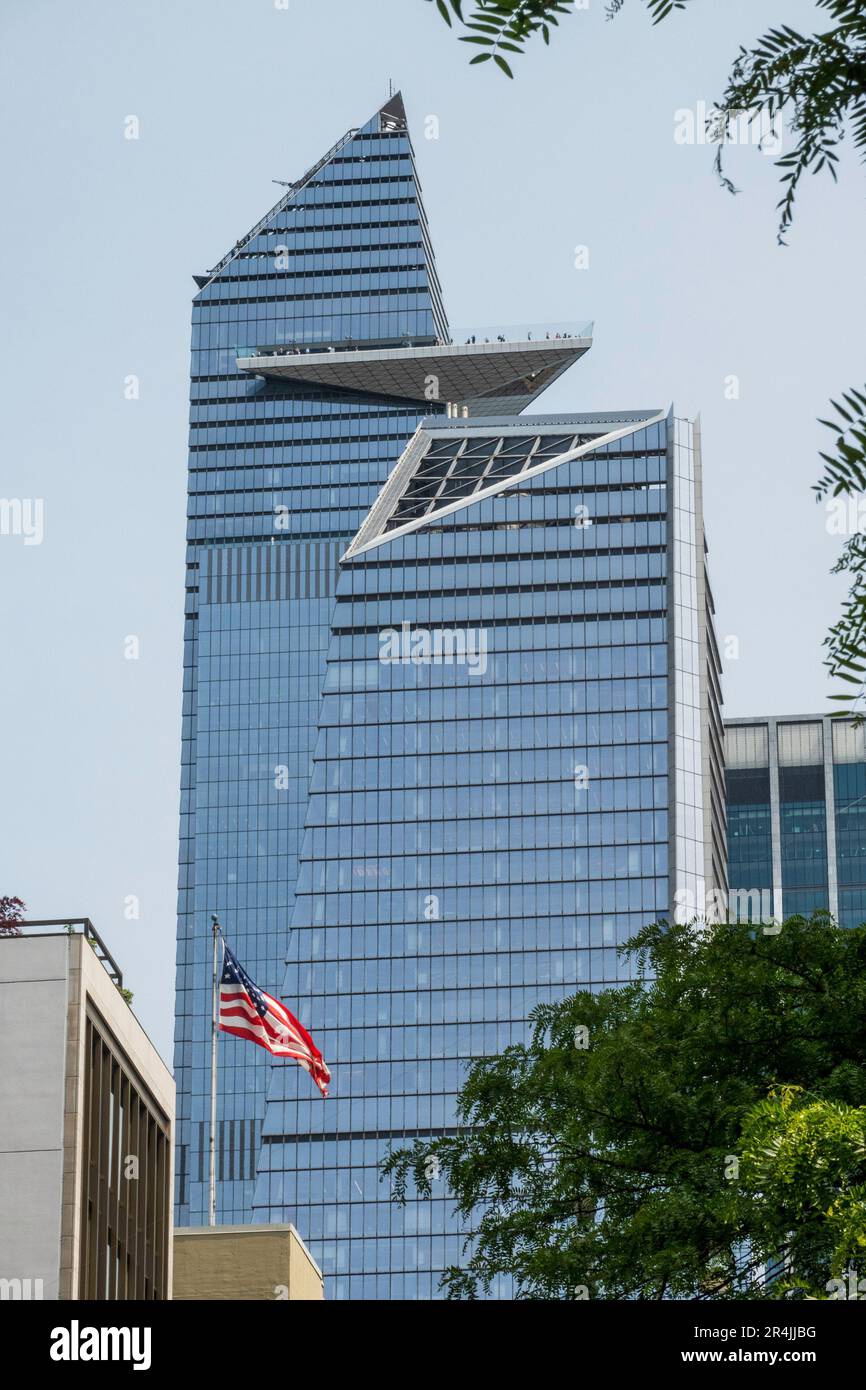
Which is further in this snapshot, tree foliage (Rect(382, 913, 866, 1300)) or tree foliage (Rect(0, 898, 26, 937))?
tree foliage (Rect(0, 898, 26, 937))

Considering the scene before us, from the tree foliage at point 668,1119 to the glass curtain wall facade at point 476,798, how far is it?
441 feet

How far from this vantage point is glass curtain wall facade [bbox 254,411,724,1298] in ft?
551

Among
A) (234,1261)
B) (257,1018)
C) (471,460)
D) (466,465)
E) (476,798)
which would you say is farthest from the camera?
(471,460)

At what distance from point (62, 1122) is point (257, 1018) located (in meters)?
17.5

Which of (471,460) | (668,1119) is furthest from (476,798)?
(668,1119)

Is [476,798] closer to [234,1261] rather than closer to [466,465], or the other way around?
[466,465]

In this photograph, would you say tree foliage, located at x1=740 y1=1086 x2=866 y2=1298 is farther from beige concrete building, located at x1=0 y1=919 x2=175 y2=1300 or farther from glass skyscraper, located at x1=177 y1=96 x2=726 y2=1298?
glass skyscraper, located at x1=177 y1=96 x2=726 y2=1298

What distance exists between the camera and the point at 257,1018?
195 feet

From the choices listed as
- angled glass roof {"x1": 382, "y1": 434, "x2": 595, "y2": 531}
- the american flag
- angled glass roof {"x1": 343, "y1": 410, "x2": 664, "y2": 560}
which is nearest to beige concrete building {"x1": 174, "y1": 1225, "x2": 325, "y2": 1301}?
the american flag

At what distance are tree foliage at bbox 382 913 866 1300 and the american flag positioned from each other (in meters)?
26.7

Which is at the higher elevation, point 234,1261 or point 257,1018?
point 257,1018

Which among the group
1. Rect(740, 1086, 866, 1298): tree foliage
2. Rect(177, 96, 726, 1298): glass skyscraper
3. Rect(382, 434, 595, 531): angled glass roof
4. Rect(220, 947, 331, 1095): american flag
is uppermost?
Rect(382, 434, 595, 531): angled glass roof

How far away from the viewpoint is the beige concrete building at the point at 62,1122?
134 feet
